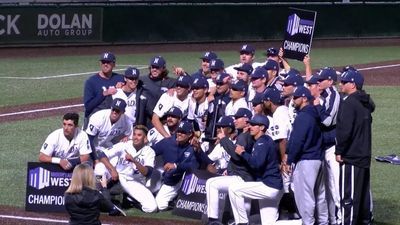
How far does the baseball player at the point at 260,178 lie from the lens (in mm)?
11578

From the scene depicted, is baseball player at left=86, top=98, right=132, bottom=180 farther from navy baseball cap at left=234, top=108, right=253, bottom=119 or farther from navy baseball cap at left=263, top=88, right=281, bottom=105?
navy baseball cap at left=263, top=88, right=281, bottom=105

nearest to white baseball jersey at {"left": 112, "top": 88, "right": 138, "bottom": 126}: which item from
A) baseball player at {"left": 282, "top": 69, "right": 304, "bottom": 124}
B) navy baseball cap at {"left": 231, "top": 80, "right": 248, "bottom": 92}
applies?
navy baseball cap at {"left": 231, "top": 80, "right": 248, "bottom": 92}

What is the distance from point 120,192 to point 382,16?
69.0ft

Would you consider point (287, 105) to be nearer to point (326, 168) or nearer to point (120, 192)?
point (326, 168)

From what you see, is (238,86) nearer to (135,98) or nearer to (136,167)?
(136,167)

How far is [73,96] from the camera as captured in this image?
22062 millimetres

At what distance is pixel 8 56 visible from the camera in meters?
27.8

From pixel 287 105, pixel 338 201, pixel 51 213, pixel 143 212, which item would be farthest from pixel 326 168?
pixel 51 213

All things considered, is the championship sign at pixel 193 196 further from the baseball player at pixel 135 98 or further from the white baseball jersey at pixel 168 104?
the baseball player at pixel 135 98

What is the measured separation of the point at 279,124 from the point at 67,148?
2.55 meters

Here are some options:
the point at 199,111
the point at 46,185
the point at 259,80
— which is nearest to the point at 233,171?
Result: the point at 259,80

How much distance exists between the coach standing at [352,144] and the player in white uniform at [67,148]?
3.08m

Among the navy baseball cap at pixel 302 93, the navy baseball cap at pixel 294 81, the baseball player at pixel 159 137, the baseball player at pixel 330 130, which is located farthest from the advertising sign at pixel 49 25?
the navy baseball cap at pixel 302 93

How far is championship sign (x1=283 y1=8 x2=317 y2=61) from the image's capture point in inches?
592
